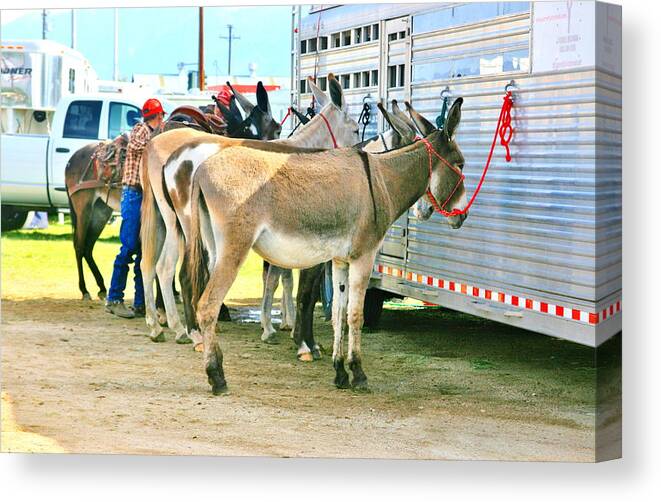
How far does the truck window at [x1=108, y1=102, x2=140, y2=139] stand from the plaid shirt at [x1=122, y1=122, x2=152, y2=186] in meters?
0.08

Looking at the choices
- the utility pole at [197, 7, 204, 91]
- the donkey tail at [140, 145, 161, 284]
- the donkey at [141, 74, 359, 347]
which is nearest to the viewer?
the utility pole at [197, 7, 204, 91]

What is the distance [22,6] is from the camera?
7.95 m

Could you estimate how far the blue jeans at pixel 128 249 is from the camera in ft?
29.9

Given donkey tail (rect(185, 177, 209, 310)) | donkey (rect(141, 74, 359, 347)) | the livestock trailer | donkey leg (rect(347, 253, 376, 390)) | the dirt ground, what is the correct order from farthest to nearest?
1. donkey (rect(141, 74, 359, 347))
2. donkey leg (rect(347, 253, 376, 390))
3. donkey tail (rect(185, 177, 209, 310))
4. the dirt ground
5. the livestock trailer

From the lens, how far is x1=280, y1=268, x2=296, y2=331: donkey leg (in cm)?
976

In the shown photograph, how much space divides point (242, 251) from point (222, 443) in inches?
48.6

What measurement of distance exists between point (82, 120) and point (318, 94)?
194cm

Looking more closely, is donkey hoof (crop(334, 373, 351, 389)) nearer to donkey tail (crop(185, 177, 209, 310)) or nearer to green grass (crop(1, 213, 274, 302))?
green grass (crop(1, 213, 274, 302))

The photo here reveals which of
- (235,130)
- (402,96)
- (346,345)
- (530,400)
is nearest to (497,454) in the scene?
(530,400)

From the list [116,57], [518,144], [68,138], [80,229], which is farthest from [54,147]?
[518,144]

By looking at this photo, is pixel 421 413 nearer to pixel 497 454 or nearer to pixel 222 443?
pixel 497 454

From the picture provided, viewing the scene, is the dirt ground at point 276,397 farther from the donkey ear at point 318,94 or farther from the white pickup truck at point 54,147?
the donkey ear at point 318,94

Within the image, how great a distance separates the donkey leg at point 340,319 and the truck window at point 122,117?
232 cm

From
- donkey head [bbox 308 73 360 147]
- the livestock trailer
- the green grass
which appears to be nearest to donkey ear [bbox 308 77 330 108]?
donkey head [bbox 308 73 360 147]
